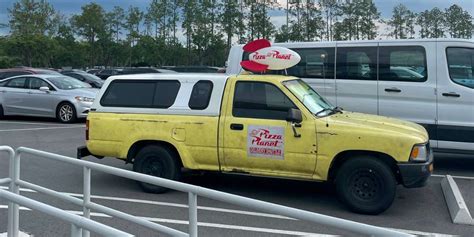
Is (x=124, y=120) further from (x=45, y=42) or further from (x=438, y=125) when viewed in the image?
(x=45, y=42)

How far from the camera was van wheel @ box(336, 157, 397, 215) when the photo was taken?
5.74 meters

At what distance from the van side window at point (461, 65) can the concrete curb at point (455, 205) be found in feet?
5.84

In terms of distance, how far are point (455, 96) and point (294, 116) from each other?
336cm

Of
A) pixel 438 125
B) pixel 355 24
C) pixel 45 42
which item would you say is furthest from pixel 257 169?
pixel 45 42

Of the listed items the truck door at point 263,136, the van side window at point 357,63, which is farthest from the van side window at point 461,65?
the truck door at point 263,136

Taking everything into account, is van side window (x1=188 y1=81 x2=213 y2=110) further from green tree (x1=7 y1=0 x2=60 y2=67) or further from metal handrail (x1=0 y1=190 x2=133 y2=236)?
green tree (x1=7 y1=0 x2=60 y2=67)

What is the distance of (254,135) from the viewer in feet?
20.5

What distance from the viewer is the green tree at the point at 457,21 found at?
4363 centimetres

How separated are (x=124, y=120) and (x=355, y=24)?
4278 centimetres

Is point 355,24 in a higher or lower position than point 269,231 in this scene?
higher

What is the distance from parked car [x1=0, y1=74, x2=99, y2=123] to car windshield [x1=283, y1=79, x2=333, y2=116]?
938 centimetres

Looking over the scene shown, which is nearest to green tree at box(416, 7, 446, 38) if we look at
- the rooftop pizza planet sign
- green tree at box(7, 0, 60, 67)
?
green tree at box(7, 0, 60, 67)

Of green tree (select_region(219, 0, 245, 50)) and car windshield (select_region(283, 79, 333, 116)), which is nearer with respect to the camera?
car windshield (select_region(283, 79, 333, 116))

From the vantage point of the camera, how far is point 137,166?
22.4 ft
